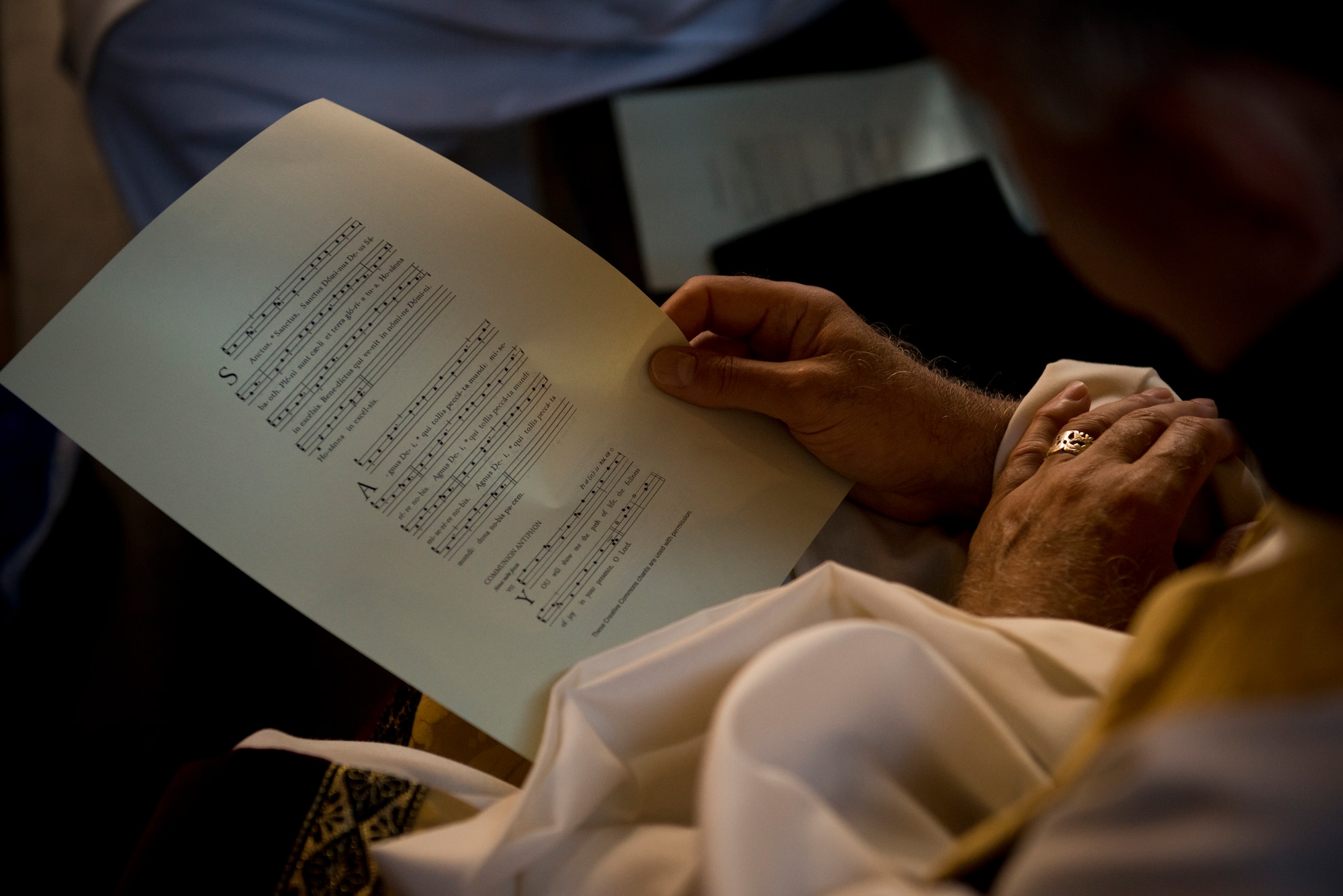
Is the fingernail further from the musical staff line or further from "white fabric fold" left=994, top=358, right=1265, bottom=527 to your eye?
"white fabric fold" left=994, top=358, right=1265, bottom=527

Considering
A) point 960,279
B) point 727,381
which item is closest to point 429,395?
point 727,381

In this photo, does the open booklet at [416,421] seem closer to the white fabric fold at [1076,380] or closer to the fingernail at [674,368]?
the fingernail at [674,368]

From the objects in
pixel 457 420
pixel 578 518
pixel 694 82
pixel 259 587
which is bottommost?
pixel 259 587

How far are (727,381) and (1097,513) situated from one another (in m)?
0.34

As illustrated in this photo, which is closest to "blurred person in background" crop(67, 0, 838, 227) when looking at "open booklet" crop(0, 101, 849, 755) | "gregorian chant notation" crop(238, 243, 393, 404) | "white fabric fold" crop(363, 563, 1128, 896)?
"open booklet" crop(0, 101, 849, 755)

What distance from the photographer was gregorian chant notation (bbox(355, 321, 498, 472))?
71 centimetres

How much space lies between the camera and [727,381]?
81cm

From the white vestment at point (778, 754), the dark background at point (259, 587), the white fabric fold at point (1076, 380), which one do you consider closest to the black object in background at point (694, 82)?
the dark background at point (259, 587)

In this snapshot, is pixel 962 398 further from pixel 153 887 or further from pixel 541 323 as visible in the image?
pixel 153 887

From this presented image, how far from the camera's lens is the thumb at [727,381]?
0.80 metres

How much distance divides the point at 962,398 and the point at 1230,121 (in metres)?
0.53

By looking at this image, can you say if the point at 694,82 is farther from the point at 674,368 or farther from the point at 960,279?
the point at 674,368

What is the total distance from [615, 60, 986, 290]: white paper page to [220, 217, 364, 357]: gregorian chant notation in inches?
27.0

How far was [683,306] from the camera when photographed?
877mm
